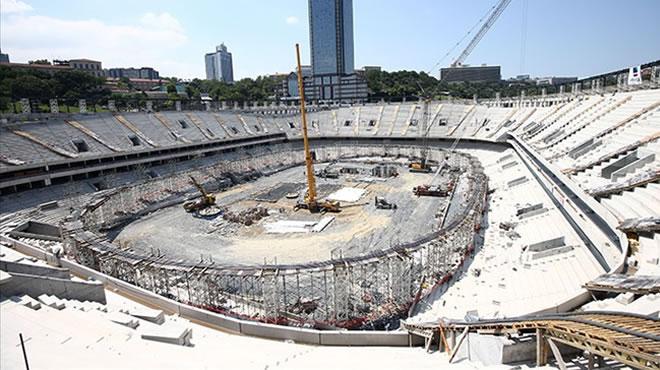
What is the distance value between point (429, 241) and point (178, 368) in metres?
13.9

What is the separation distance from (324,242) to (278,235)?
3.97 m

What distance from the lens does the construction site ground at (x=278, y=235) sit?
25.8 meters

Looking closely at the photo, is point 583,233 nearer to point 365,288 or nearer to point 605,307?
point 605,307

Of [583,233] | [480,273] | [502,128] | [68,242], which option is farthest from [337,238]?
[502,128]

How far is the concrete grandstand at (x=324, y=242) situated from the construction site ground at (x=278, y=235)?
0.21 meters

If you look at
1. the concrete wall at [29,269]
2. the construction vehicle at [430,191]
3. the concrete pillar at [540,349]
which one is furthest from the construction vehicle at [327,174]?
the concrete pillar at [540,349]

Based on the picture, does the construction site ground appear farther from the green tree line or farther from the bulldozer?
the green tree line

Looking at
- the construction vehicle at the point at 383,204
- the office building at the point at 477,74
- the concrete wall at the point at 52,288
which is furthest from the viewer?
the office building at the point at 477,74

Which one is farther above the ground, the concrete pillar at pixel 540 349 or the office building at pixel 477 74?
the office building at pixel 477 74

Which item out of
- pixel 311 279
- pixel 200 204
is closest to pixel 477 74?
pixel 200 204

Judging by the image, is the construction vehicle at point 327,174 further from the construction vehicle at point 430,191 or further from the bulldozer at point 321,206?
the bulldozer at point 321,206

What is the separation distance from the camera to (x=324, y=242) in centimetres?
2752

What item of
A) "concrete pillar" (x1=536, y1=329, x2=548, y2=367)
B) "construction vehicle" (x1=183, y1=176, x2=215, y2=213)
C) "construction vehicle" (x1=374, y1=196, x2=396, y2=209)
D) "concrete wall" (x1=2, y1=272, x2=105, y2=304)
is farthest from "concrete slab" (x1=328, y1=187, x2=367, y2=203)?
"concrete pillar" (x1=536, y1=329, x2=548, y2=367)

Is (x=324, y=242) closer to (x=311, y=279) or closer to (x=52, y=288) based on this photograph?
(x=311, y=279)
